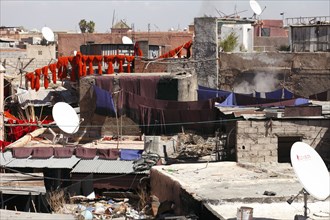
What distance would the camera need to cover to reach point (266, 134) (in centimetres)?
1773

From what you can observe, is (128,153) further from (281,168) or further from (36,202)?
(281,168)

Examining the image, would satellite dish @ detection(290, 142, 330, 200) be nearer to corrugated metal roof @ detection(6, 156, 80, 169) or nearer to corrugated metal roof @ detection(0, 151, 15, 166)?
corrugated metal roof @ detection(6, 156, 80, 169)

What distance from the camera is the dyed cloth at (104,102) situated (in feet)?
78.0

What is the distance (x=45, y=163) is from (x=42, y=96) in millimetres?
12307

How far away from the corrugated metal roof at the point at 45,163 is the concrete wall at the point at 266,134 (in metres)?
5.20

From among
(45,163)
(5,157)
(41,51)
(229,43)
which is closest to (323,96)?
(229,43)

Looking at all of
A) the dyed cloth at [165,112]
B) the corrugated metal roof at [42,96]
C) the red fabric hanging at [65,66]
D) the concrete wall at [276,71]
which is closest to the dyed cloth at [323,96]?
the concrete wall at [276,71]

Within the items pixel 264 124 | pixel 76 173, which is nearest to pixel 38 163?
pixel 76 173

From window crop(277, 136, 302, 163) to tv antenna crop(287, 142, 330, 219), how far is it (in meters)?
6.04

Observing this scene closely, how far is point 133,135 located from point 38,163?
4652 mm

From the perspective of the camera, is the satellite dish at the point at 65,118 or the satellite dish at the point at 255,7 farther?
the satellite dish at the point at 255,7

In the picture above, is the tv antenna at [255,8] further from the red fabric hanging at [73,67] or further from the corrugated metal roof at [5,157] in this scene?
the corrugated metal roof at [5,157]

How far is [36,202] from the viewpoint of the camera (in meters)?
17.6

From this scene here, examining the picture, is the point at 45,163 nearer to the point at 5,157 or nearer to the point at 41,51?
the point at 5,157
